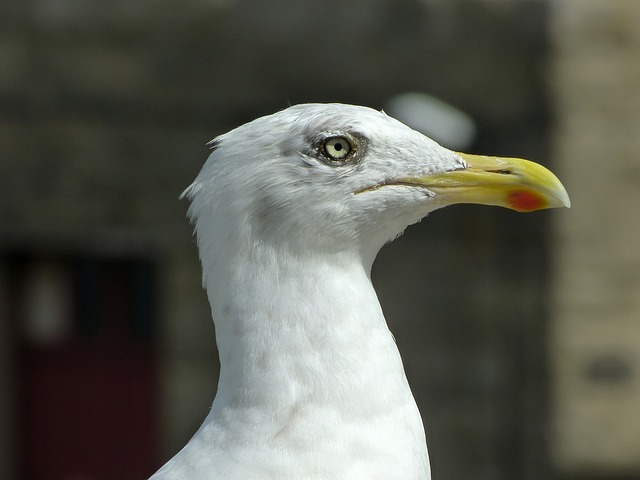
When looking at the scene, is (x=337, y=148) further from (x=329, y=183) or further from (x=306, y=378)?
(x=306, y=378)

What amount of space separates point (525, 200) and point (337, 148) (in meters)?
0.41

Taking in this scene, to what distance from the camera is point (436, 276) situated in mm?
7906

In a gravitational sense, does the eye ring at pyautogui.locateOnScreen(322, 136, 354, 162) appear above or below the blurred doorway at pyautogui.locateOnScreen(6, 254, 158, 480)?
above

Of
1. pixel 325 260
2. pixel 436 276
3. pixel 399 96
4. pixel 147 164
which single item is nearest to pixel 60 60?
pixel 147 164

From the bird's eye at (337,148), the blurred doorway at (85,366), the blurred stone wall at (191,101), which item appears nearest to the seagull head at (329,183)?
the bird's eye at (337,148)

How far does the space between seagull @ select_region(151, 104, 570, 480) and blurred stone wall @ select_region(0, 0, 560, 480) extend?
15.5 ft

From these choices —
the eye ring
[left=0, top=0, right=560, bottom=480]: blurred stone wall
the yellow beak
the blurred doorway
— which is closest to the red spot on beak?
the yellow beak

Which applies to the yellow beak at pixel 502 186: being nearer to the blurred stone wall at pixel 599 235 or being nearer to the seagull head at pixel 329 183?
the seagull head at pixel 329 183

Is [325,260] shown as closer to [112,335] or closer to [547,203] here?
[547,203]

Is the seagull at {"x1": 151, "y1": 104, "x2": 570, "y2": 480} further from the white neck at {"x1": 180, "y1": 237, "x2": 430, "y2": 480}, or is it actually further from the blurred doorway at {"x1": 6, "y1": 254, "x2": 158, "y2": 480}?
the blurred doorway at {"x1": 6, "y1": 254, "x2": 158, "y2": 480}

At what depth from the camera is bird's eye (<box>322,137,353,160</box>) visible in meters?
2.53

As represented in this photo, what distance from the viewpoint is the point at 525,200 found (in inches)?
103

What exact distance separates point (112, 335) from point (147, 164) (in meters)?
1.19

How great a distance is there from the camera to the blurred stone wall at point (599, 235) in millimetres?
7324
